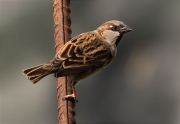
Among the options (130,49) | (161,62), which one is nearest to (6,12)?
(130,49)

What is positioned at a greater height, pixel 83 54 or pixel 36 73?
pixel 83 54

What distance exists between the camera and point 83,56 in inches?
105

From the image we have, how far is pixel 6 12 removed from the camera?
5129mm

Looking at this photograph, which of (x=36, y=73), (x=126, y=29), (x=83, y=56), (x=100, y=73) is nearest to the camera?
(x=36, y=73)

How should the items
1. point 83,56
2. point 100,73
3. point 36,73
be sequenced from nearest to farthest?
point 36,73 → point 83,56 → point 100,73

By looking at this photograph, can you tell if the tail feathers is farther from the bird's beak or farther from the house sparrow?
the bird's beak

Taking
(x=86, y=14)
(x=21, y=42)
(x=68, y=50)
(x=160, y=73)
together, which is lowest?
(x=68, y=50)

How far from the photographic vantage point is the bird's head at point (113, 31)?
288 centimetres

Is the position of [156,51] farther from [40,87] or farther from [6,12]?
[6,12]

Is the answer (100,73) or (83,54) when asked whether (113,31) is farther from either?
(100,73)

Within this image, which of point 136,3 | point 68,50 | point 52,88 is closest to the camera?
point 68,50

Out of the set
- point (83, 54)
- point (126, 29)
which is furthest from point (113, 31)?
point (83, 54)

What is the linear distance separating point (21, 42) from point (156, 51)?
1.48 metres

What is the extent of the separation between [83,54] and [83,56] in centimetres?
1
